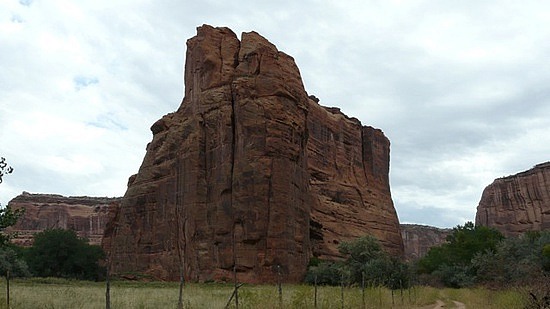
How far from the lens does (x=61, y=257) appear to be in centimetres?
6250

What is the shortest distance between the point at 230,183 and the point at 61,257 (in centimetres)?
2111

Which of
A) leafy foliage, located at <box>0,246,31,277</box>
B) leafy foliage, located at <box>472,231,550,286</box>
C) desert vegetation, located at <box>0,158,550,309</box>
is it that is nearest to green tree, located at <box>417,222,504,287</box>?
desert vegetation, located at <box>0,158,550,309</box>

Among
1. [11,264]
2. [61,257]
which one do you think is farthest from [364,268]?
[61,257]

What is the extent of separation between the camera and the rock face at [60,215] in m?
135

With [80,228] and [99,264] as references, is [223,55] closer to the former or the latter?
[99,264]

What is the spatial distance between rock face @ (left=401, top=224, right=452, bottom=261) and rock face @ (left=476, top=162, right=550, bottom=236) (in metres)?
18.3

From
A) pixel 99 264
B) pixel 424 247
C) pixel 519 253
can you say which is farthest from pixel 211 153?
pixel 424 247

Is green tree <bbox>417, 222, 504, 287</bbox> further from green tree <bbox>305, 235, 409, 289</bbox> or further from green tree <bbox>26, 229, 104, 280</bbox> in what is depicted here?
green tree <bbox>26, 229, 104, 280</bbox>

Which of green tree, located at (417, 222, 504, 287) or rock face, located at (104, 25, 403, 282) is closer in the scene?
rock face, located at (104, 25, 403, 282)

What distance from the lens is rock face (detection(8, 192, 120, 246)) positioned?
13525 centimetres

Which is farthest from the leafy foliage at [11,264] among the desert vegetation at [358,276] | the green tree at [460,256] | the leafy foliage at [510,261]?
the green tree at [460,256]

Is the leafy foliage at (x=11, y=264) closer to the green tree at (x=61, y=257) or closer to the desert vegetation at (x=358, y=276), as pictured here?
the desert vegetation at (x=358, y=276)

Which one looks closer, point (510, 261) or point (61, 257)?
point (510, 261)

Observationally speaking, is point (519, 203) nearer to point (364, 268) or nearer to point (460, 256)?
point (460, 256)
